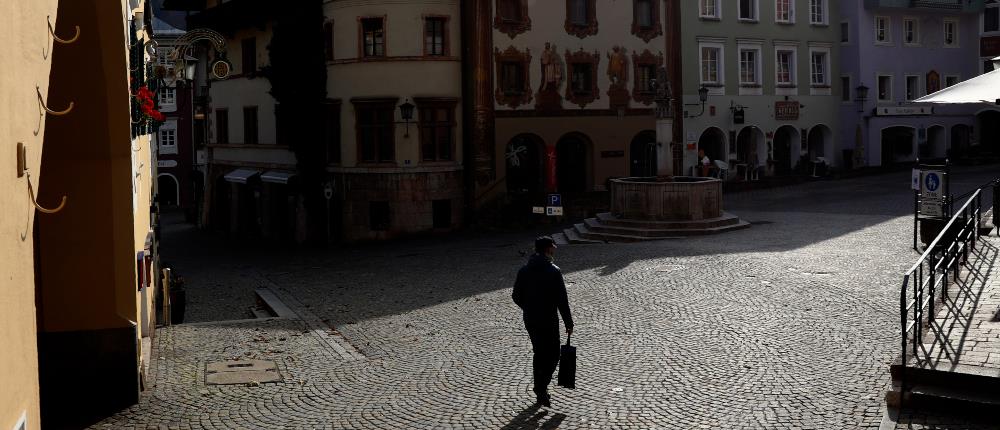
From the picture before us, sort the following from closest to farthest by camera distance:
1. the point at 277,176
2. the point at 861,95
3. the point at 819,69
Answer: the point at 277,176 → the point at 819,69 → the point at 861,95

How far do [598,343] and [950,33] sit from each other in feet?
153

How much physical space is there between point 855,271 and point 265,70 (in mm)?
28575

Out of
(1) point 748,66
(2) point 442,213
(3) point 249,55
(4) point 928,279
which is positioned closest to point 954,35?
(1) point 748,66

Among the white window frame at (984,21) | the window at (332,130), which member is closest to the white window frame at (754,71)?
the white window frame at (984,21)

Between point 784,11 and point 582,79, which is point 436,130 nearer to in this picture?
point 582,79

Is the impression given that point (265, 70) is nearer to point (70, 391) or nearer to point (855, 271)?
point (855, 271)

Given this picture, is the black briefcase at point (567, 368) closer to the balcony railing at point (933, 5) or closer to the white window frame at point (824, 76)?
the white window frame at point (824, 76)

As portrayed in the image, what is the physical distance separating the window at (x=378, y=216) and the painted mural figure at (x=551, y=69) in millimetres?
7469

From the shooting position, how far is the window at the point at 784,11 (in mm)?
47969

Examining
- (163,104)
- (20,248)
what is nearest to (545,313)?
(20,248)

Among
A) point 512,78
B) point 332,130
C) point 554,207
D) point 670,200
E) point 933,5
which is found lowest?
Answer: point 554,207

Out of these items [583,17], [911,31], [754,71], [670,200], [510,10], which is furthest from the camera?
[911,31]

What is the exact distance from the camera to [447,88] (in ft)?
126

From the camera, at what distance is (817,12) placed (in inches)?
1954
